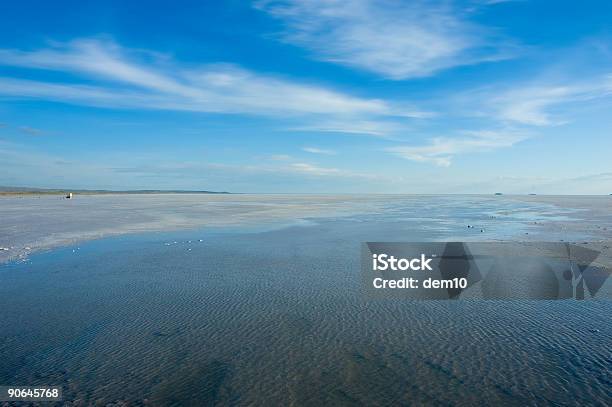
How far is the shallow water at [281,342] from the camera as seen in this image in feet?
29.3

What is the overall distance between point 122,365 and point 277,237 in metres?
22.5

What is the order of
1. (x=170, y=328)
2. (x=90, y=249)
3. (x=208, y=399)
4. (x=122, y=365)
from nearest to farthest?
(x=208, y=399)
(x=122, y=365)
(x=170, y=328)
(x=90, y=249)

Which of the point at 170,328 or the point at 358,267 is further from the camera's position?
the point at 358,267

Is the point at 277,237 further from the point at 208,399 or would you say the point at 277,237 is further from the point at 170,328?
the point at 208,399

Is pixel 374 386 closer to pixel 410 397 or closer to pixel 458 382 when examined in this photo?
pixel 410 397

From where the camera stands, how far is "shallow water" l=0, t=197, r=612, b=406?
8.94 metres

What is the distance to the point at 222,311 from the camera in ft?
46.6

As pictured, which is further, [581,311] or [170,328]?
[581,311]

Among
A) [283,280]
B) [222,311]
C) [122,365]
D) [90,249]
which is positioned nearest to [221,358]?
[122,365]

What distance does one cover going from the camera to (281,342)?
1154cm

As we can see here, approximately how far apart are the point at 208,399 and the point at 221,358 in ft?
6.31

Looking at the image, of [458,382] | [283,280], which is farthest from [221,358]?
[283,280]

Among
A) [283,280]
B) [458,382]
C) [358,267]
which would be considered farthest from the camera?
[358,267]

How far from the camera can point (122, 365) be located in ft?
33.3
